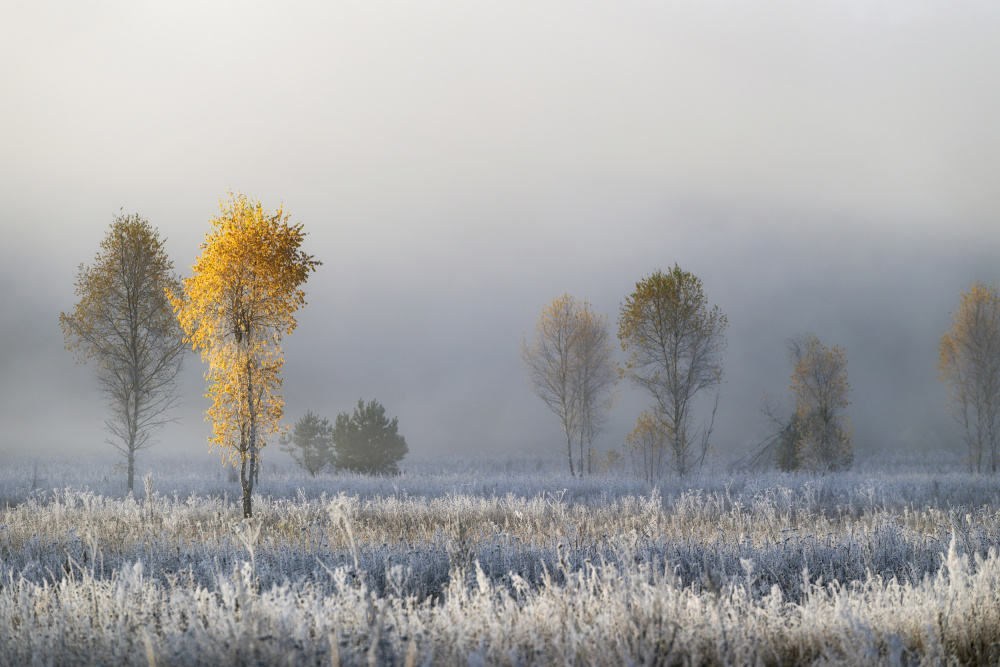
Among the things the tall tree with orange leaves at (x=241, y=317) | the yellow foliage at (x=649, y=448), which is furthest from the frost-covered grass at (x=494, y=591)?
the yellow foliage at (x=649, y=448)

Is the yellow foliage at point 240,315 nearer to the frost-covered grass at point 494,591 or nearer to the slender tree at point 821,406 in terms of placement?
the frost-covered grass at point 494,591

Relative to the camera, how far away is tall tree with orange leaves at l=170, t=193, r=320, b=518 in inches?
478

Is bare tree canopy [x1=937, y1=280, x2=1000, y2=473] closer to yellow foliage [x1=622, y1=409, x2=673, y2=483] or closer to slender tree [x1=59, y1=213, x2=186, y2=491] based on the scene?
yellow foliage [x1=622, y1=409, x2=673, y2=483]

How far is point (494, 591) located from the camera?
4.76 meters

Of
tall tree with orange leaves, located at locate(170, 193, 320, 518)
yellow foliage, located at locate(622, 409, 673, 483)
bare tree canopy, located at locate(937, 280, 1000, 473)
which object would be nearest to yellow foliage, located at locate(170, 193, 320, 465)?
tall tree with orange leaves, located at locate(170, 193, 320, 518)

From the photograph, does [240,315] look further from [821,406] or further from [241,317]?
[821,406]

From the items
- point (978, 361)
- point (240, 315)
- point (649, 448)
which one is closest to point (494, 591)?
point (240, 315)

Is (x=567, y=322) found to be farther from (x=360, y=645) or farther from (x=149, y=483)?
(x=360, y=645)

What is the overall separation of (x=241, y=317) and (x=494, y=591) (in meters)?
9.53

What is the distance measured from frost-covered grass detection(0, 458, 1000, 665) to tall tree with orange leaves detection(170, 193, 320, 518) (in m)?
2.01

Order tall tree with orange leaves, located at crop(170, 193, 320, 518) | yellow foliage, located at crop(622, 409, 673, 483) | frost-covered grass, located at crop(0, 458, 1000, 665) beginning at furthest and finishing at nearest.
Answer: yellow foliage, located at crop(622, 409, 673, 483)
tall tree with orange leaves, located at crop(170, 193, 320, 518)
frost-covered grass, located at crop(0, 458, 1000, 665)

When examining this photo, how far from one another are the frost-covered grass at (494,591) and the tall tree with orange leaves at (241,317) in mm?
2011

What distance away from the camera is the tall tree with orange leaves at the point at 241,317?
12.1 metres

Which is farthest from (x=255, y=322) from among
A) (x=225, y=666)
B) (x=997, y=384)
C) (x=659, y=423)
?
(x=997, y=384)
